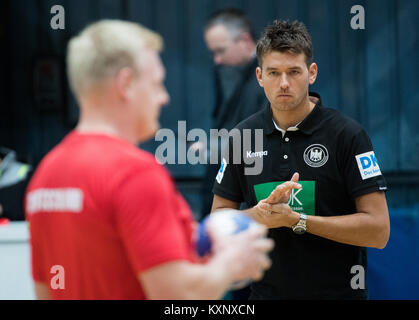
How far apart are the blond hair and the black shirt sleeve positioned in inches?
49.6

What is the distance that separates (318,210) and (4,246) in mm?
2230

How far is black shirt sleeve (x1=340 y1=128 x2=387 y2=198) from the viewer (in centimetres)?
240

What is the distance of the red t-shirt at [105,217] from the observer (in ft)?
4.35

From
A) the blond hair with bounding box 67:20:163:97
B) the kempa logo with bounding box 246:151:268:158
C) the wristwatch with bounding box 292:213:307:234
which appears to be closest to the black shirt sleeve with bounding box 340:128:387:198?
the wristwatch with bounding box 292:213:307:234

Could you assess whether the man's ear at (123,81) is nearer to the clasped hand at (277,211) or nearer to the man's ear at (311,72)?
the clasped hand at (277,211)

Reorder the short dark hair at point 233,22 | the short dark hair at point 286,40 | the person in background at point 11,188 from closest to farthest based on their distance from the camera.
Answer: the short dark hair at point 286,40 → the short dark hair at point 233,22 → the person in background at point 11,188

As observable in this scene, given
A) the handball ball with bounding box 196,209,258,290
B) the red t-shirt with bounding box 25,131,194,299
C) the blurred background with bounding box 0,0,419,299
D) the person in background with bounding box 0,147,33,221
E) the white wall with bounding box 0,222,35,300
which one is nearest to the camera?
the red t-shirt with bounding box 25,131,194,299

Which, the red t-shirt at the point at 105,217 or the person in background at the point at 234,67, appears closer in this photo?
the red t-shirt at the point at 105,217

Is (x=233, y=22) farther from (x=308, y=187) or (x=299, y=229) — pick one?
(x=299, y=229)

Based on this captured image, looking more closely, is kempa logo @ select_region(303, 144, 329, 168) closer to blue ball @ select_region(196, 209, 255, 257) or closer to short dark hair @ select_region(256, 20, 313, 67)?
short dark hair @ select_region(256, 20, 313, 67)

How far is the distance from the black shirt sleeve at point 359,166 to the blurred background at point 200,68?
275cm

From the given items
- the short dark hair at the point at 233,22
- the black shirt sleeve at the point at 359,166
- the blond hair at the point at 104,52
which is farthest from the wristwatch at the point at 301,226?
the short dark hair at the point at 233,22
